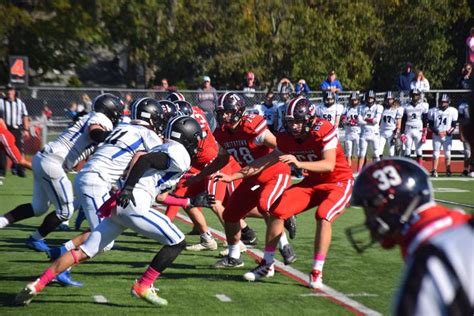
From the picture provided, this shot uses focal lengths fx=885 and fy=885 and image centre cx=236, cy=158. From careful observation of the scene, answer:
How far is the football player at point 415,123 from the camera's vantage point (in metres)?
19.9

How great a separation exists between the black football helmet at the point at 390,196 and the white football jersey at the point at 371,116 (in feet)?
55.7

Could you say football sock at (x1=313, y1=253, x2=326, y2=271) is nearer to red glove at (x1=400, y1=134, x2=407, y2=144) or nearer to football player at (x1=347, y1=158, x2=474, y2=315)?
football player at (x1=347, y1=158, x2=474, y2=315)

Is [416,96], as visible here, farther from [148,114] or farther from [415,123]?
[148,114]

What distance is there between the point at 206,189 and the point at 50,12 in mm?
20336

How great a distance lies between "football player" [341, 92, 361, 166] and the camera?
1998cm

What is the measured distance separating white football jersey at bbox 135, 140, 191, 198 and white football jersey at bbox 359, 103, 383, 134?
13.5 meters

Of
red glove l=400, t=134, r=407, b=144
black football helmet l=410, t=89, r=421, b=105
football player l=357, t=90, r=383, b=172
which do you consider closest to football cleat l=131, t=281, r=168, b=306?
football player l=357, t=90, r=383, b=172

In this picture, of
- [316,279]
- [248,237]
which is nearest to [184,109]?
[248,237]

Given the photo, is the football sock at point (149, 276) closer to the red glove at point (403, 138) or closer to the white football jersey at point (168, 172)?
the white football jersey at point (168, 172)

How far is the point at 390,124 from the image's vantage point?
20.1 m

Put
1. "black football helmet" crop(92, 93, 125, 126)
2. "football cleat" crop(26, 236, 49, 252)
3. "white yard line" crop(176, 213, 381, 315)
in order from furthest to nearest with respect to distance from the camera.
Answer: "football cleat" crop(26, 236, 49, 252)
"black football helmet" crop(92, 93, 125, 126)
"white yard line" crop(176, 213, 381, 315)

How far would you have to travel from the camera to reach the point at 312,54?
27.2m

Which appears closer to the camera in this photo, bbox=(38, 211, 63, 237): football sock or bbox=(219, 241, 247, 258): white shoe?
bbox=(38, 211, 63, 237): football sock

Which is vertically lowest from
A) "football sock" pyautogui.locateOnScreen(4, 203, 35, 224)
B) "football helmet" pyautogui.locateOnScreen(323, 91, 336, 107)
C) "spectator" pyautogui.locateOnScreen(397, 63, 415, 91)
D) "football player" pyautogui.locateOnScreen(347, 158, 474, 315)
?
"football sock" pyautogui.locateOnScreen(4, 203, 35, 224)
